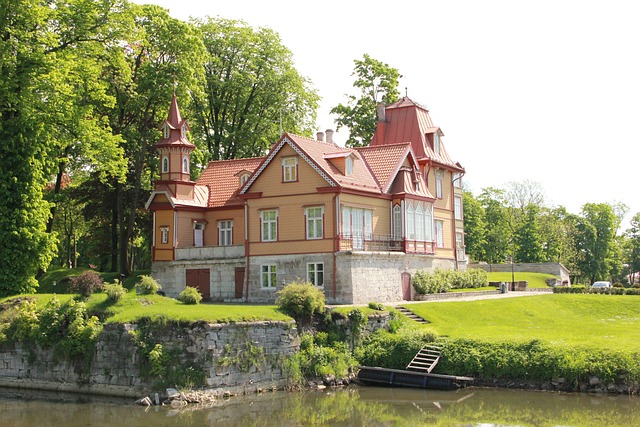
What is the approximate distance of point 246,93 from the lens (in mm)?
52219

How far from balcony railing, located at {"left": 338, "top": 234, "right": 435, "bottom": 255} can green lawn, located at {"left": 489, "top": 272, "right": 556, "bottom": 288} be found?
18307mm

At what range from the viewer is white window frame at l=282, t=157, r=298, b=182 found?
36.0 metres

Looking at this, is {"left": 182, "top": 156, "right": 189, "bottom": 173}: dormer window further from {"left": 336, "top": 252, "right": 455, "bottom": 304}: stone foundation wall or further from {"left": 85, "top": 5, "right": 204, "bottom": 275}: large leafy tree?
{"left": 336, "top": 252, "right": 455, "bottom": 304}: stone foundation wall

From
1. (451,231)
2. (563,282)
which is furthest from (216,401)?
(563,282)

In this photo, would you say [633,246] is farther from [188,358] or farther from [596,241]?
[188,358]

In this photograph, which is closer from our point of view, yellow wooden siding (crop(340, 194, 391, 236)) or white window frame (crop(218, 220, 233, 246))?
yellow wooden siding (crop(340, 194, 391, 236))

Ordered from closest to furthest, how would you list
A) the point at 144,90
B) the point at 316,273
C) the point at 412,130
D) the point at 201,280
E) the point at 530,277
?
the point at 316,273 → the point at 201,280 → the point at 144,90 → the point at 412,130 → the point at 530,277

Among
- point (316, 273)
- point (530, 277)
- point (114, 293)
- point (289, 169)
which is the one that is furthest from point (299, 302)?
point (530, 277)

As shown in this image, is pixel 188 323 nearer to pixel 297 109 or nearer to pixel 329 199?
pixel 329 199

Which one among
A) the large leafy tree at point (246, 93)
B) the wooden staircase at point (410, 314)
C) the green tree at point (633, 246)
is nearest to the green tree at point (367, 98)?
the large leafy tree at point (246, 93)

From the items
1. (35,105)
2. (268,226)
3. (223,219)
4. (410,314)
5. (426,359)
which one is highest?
(35,105)

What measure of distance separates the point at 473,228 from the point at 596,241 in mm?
15648

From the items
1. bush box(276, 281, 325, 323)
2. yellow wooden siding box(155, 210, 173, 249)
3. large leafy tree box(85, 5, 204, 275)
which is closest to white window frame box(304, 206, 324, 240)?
bush box(276, 281, 325, 323)

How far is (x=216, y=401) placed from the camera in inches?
950
